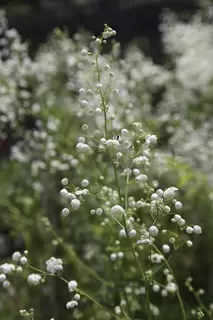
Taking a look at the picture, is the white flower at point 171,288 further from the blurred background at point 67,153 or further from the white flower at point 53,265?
the blurred background at point 67,153

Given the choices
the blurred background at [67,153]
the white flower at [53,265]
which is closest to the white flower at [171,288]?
the white flower at [53,265]

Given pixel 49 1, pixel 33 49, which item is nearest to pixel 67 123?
pixel 33 49

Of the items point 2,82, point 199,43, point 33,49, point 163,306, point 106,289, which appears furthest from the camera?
point 33,49

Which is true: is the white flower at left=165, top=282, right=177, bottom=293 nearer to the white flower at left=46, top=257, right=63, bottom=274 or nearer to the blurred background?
the white flower at left=46, top=257, right=63, bottom=274

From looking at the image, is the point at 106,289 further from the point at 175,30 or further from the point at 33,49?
the point at 33,49

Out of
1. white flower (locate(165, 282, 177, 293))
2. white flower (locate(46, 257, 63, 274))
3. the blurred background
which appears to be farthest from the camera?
the blurred background

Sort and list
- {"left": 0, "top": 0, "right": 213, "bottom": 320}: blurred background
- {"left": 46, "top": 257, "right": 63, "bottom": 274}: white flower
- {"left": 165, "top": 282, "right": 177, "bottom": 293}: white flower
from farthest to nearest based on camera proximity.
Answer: {"left": 0, "top": 0, "right": 213, "bottom": 320}: blurred background, {"left": 165, "top": 282, "right": 177, "bottom": 293}: white flower, {"left": 46, "top": 257, "right": 63, "bottom": 274}: white flower

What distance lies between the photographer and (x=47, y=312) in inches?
76.1

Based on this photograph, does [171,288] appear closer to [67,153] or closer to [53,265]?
[53,265]

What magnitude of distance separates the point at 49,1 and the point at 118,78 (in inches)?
195

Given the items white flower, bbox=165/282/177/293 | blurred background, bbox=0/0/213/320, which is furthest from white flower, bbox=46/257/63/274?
blurred background, bbox=0/0/213/320

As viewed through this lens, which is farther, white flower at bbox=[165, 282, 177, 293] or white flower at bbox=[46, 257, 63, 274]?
white flower at bbox=[165, 282, 177, 293]

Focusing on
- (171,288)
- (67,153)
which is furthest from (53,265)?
(67,153)

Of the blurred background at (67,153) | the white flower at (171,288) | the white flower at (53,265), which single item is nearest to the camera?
the white flower at (53,265)
